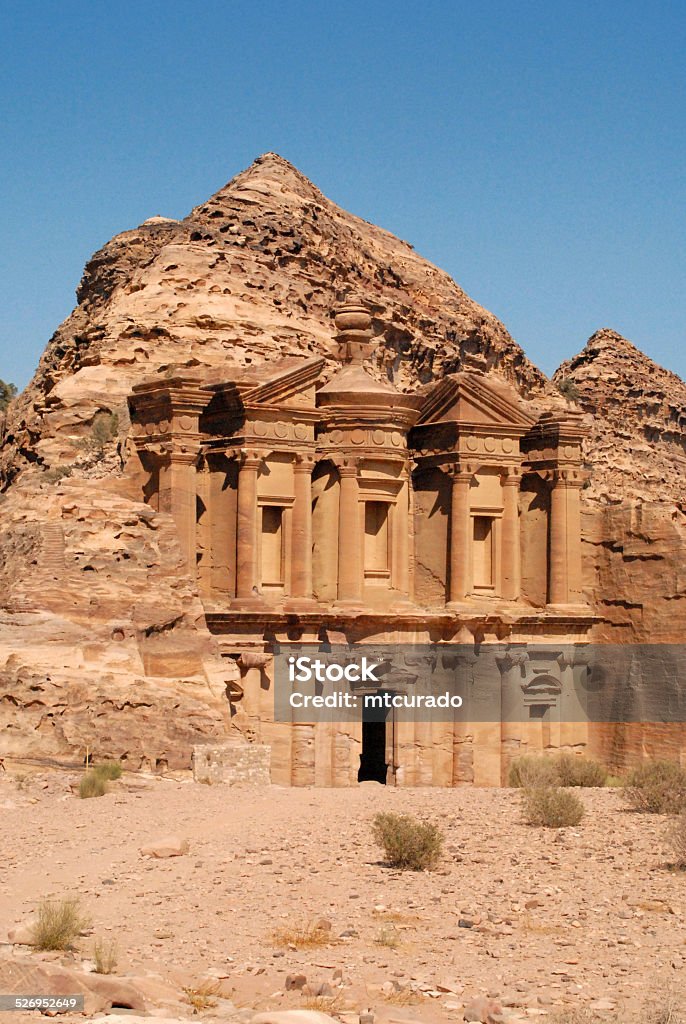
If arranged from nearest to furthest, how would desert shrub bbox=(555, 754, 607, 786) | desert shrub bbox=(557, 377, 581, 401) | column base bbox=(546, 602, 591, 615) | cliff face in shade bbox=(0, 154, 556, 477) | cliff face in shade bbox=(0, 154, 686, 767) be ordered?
cliff face in shade bbox=(0, 154, 686, 767)
desert shrub bbox=(555, 754, 607, 786)
cliff face in shade bbox=(0, 154, 556, 477)
column base bbox=(546, 602, 591, 615)
desert shrub bbox=(557, 377, 581, 401)

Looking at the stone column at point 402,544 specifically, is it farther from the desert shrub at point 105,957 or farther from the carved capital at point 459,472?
Answer: the desert shrub at point 105,957

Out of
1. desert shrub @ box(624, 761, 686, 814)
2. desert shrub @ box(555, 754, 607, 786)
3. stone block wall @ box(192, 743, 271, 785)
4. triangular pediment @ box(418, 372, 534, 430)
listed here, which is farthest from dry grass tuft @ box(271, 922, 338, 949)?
triangular pediment @ box(418, 372, 534, 430)

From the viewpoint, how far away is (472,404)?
A: 35.0 m

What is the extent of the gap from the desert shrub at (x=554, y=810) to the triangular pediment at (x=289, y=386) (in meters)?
13.9

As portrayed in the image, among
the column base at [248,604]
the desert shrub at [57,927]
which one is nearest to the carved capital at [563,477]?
the column base at [248,604]

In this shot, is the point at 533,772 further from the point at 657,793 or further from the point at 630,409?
the point at 630,409

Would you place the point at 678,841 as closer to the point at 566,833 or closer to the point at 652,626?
the point at 566,833

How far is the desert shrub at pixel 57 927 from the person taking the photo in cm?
1224

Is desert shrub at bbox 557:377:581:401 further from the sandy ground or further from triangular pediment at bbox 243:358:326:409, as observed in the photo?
the sandy ground

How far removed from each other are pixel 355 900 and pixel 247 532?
55.8 feet

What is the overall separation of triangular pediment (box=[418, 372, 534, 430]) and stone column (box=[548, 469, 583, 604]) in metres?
1.86

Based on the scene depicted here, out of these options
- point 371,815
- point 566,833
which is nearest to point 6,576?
point 371,815

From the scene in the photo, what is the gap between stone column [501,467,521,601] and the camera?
35.3m

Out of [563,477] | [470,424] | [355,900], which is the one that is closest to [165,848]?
[355,900]
